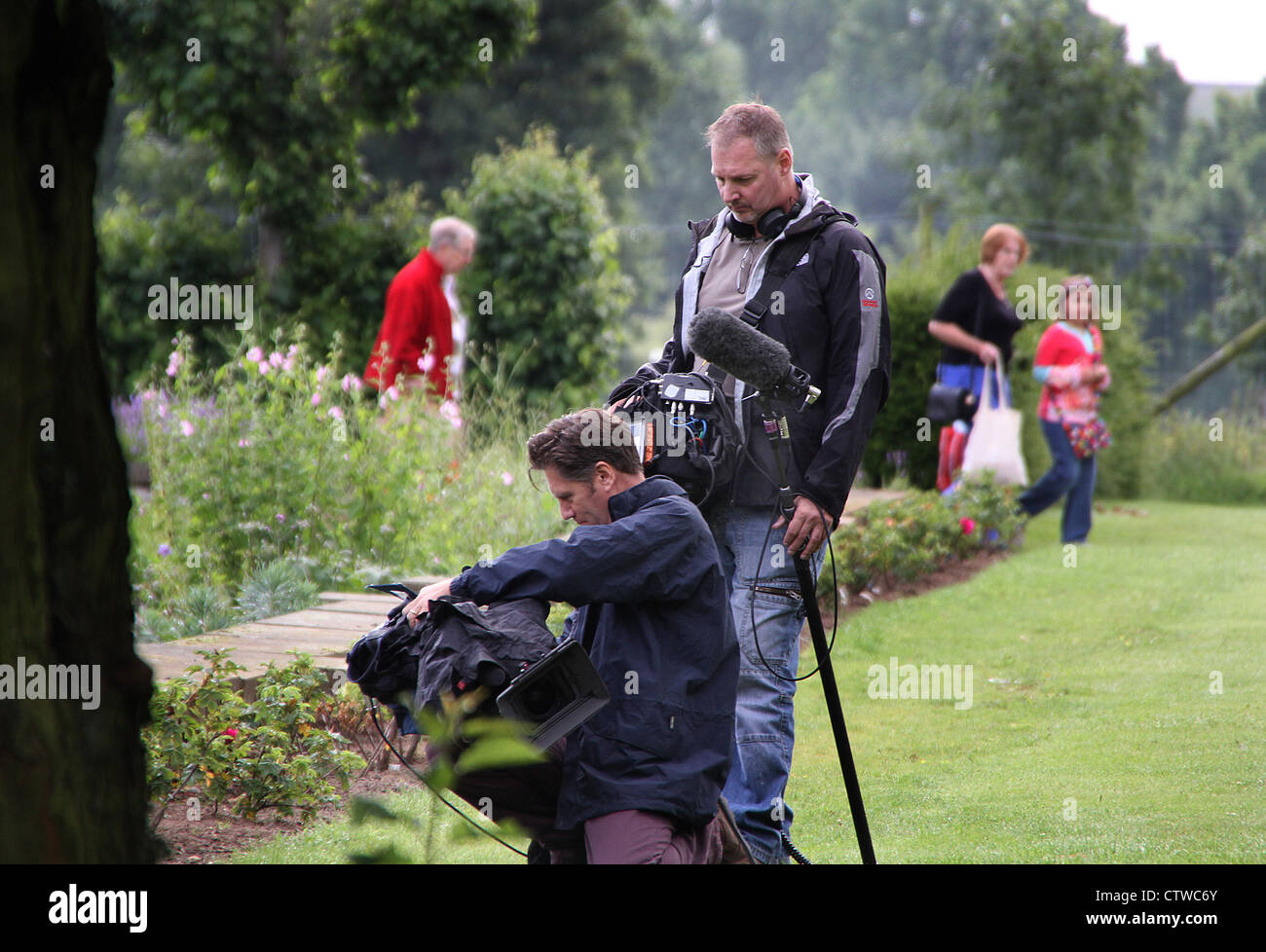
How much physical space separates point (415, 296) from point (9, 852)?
771cm

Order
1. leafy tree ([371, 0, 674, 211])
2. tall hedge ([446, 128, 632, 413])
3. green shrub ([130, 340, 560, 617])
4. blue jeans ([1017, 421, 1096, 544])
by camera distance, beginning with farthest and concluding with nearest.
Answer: leafy tree ([371, 0, 674, 211]) < tall hedge ([446, 128, 632, 413]) < blue jeans ([1017, 421, 1096, 544]) < green shrub ([130, 340, 560, 617])

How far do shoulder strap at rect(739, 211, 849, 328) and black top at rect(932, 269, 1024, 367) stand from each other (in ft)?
18.9

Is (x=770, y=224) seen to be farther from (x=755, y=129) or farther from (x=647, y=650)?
(x=647, y=650)

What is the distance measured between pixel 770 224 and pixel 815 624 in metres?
1.18

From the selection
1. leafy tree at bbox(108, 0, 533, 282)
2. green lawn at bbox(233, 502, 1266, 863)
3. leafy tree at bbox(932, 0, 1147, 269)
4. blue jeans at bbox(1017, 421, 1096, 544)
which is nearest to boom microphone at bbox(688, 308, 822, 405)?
green lawn at bbox(233, 502, 1266, 863)

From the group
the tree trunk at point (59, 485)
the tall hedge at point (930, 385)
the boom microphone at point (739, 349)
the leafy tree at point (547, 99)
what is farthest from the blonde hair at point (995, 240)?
the leafy tree at point (547, 99)

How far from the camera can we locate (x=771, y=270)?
411 cm

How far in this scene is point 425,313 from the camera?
947cm

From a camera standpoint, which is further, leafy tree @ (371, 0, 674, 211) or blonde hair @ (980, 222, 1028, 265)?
leafy tree @ (371, 0, 674, 211)

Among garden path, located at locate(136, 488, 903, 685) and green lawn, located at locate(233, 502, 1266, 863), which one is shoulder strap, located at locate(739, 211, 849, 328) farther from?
garden path, located at locate(136, 488, 903, 685)


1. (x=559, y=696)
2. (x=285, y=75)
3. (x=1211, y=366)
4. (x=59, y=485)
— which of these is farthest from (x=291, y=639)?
(x=1211, y=366)

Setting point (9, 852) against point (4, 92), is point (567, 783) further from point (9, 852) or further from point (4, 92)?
point (4, 92)

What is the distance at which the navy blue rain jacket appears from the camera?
3.16 metres

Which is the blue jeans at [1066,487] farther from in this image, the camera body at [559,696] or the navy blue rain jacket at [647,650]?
the camera body at [559,696]
